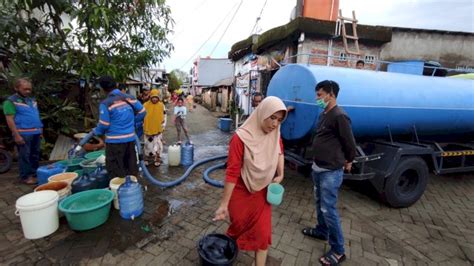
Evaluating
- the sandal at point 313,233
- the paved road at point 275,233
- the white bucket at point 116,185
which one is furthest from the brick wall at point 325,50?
the white bucket at point 116,185

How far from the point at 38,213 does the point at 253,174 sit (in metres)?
2.85

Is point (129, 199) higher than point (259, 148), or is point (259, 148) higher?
point (259, 148)

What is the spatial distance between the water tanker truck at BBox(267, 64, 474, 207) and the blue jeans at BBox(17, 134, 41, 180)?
4930mm

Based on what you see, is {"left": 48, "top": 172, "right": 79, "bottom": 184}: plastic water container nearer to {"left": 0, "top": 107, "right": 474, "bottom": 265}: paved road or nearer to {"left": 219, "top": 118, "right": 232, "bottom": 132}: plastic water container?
{"left": 0, "top": 107, "right": 474, "bottom": 265}: paved road

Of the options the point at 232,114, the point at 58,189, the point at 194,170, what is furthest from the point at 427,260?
the point at 232,114

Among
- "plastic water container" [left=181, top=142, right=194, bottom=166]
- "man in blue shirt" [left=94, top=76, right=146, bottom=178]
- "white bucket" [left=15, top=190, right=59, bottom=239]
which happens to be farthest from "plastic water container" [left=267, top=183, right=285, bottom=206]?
"plastic water container" [left=181, top=142, right=194, bottom=166]

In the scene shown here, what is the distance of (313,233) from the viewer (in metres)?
3.35

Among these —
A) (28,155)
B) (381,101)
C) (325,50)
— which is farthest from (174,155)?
(325,50)

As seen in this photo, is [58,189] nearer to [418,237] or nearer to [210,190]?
[210,190]

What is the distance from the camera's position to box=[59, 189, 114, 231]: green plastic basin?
311cm

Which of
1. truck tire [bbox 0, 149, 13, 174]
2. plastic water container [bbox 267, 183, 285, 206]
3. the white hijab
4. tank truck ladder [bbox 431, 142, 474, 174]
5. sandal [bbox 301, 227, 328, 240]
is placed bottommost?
sandal [bbox 301, 227, 328, 240]

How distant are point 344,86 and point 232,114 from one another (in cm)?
1063

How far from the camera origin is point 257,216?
2242mm

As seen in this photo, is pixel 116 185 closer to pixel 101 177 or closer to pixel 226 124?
pixel 101 177
